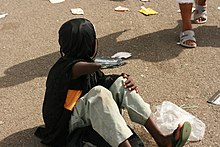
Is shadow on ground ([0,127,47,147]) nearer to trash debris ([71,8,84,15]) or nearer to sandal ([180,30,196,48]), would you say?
sandal ([180,30,196,48])

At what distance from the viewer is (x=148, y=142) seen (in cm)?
274

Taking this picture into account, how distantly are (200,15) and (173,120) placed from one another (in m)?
2.04

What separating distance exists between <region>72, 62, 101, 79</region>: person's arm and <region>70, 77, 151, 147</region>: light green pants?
13 cm

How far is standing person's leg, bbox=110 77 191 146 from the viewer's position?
2.47 metres

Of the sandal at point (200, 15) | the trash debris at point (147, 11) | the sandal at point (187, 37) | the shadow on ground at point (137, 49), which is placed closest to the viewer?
the shadow on ground at point (137, 49)

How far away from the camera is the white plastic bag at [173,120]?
2771mm

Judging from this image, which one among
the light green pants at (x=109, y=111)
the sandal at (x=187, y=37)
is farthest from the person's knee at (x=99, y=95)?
the sandal at (x=187, y=37)

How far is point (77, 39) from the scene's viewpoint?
241 centimetres

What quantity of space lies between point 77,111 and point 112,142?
1.05 feet

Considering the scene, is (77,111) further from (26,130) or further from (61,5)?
(61,5)

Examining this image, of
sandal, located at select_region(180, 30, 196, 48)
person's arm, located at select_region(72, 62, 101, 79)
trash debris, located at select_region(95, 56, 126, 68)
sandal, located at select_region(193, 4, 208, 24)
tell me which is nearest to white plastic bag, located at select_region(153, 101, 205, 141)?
person's arm, located at select_region(72, 62, 101, 79)

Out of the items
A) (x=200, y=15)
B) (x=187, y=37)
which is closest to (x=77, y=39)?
(x=187, y=37)

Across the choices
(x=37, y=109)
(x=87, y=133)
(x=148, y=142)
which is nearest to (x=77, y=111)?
(x=87, y=133)

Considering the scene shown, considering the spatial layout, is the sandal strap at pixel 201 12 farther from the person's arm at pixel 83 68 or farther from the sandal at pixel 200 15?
the person's arm at pixel 83 68
